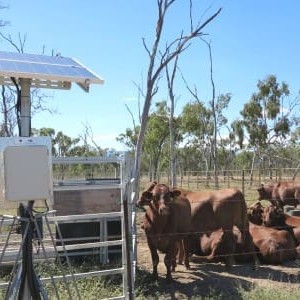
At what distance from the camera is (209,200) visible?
944 cm

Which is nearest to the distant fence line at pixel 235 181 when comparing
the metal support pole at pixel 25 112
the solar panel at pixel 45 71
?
the solar panel at pixel 45 71

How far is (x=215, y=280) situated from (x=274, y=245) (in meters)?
1.95

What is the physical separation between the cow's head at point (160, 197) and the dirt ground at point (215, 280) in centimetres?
105

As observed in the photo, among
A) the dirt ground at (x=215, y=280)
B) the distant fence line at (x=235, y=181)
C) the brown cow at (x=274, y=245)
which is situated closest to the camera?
the dirt ground at (x=215, y=280)

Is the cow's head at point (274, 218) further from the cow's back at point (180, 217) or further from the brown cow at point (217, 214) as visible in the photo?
the cow's back at point (180, 217)

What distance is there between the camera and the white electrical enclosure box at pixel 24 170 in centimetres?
366

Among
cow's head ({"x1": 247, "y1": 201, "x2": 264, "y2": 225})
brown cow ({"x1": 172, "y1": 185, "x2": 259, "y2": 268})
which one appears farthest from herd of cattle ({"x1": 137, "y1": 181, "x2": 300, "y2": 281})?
cow's head ({"x1": 247, "y1": 201, "x2": 264, "y2": 225})

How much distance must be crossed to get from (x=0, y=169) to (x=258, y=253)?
6.70 meters

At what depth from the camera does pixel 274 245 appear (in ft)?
30.9

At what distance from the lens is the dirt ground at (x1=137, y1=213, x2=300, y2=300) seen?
23.5ft

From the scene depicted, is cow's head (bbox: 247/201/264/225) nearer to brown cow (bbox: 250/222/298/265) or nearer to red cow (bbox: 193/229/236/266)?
brown cow (bbox: 250/222/298/265)

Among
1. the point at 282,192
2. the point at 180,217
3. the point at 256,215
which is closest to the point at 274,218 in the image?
the point at 256,215

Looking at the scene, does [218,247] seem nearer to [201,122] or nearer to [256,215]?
[256,215]

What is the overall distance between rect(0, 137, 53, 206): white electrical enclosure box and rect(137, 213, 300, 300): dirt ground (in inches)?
139
